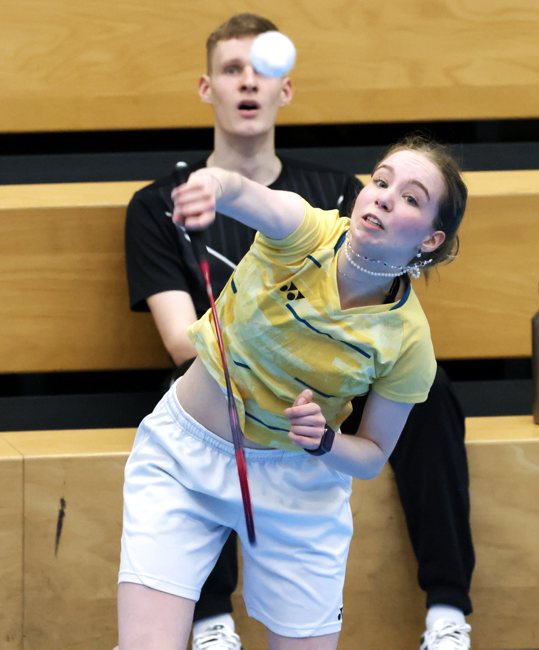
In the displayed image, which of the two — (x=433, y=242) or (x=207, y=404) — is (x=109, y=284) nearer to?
(x=207, y=404)

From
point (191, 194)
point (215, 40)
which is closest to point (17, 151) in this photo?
point (215, 40)

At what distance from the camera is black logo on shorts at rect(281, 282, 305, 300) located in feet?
5.63

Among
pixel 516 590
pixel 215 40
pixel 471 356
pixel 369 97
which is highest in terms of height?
pixel 215 40

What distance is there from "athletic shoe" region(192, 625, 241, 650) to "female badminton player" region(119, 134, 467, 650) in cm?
34

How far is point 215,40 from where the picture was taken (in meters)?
2.62

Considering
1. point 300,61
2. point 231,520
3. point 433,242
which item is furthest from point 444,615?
point 300,61

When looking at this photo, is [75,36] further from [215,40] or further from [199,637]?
[199,637]

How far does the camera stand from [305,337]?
5.67 ft

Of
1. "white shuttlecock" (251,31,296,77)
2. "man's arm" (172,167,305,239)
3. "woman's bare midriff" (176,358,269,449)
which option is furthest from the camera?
"white shuttlecock" (251,31,296,77)

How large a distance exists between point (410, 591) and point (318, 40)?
1.31 meters

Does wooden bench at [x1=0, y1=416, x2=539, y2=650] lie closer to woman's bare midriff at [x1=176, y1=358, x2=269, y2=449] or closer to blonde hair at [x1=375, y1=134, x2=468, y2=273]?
woman's bare midriff at [x1=176, y1=358, x2=269, y2=449]

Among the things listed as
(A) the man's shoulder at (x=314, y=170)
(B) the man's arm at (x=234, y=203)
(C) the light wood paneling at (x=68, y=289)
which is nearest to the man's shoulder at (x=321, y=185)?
(A) the man's shoulder at (x=314, y=170)

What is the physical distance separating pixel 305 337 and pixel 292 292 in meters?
0.07

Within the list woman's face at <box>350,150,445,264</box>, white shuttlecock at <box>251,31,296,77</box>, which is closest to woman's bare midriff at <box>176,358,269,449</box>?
woman's face at <box>350,150,445,264</box>
